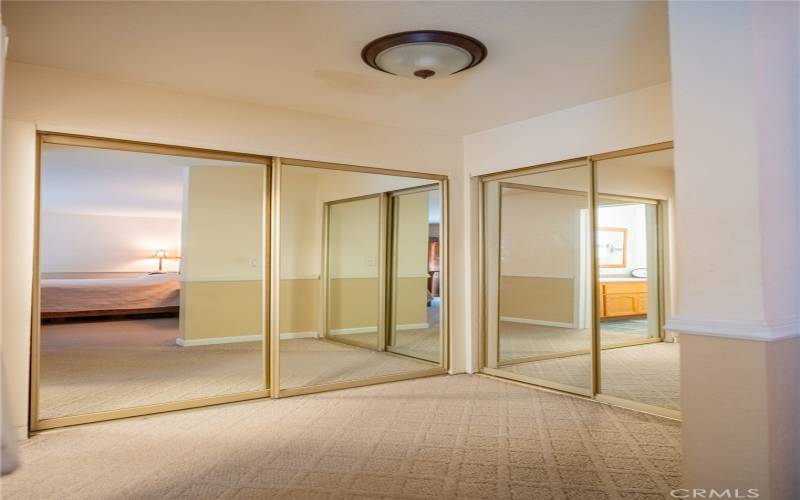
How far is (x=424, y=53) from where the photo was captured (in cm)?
289

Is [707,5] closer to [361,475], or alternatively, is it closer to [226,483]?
[361,475]

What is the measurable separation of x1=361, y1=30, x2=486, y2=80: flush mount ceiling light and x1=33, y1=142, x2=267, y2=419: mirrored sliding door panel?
141 centimetres

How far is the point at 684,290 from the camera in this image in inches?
Result: 80.5

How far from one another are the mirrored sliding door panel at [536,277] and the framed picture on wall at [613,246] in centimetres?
14

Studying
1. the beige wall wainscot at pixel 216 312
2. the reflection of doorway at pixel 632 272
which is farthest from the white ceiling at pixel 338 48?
the beige wall wainscot at pixel 216 312

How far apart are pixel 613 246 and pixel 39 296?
418cm

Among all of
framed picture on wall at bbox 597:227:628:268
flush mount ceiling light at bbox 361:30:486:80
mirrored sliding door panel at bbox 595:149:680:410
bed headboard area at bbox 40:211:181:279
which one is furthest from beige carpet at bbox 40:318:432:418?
bed headboard area at bbox 40:211:181:279

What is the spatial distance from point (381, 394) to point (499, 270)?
5.32ft

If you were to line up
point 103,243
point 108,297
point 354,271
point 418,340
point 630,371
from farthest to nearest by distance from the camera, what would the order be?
point 103,243 → point 108,297 → point 354,271 → point 418,340 → point 630,371

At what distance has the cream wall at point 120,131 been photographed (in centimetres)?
308

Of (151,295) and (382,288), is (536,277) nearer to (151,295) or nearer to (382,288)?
(382,288)

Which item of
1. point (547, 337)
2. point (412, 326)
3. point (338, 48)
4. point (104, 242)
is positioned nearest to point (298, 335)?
point (412, 326)

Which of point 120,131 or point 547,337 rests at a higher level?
point 120,131

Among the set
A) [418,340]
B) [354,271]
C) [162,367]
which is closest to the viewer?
[162,367]
